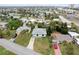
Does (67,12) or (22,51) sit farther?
(67,12)

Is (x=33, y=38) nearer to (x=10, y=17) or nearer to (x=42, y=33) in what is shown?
(x=42, y=33)

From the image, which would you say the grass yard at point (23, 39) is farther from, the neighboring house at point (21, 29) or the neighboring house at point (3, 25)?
the neighboring house at point (3, 25)

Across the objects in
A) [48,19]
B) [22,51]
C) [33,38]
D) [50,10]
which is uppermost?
[50,10]

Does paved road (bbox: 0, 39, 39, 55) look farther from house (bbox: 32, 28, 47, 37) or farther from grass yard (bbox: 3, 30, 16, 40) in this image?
house (bbox: 32, 28, 47, 37)

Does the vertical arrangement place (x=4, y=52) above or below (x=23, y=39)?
below

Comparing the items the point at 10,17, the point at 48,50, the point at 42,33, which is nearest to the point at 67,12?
the point at 42,33

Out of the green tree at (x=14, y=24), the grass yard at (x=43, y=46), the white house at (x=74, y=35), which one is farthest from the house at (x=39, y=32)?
the white house at (x=74, y=35)

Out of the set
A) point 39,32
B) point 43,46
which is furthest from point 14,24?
point 43,46

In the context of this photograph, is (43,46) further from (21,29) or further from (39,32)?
(21,29)
